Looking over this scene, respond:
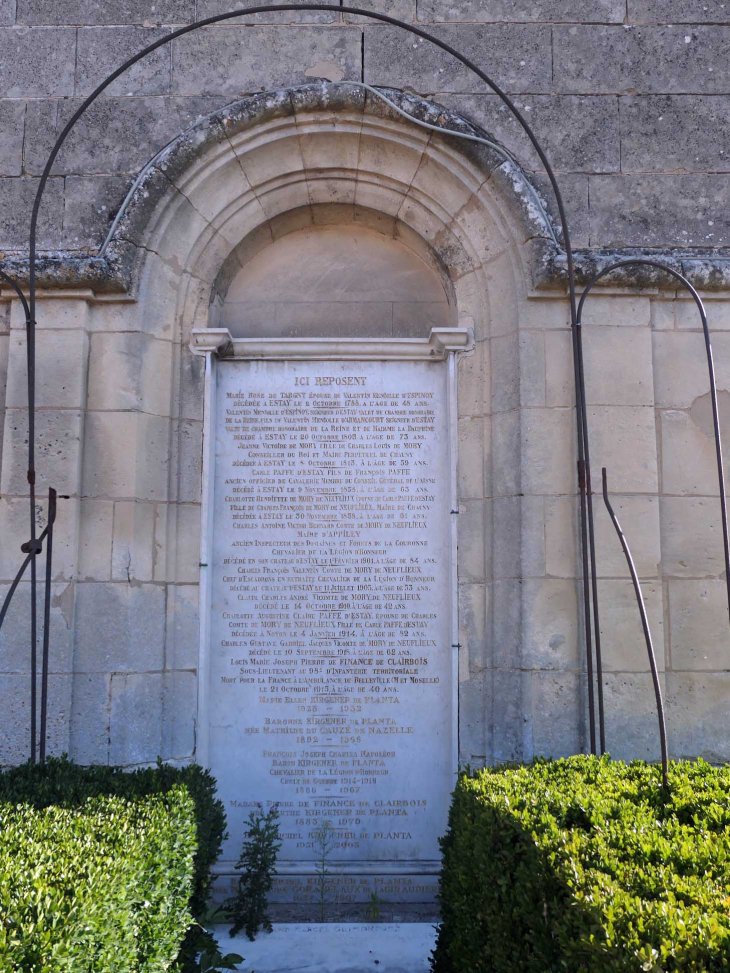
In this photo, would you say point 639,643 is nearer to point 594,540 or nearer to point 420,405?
point 594,540

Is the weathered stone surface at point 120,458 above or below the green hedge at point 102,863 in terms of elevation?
above

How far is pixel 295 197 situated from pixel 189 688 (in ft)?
9.48

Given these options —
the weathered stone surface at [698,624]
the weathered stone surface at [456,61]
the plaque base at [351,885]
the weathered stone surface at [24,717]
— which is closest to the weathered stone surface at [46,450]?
the weathered stone surface at [24,717]

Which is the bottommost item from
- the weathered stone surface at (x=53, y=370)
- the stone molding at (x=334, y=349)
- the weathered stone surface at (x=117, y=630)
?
the weathered stone surface at (x=117, y=630)

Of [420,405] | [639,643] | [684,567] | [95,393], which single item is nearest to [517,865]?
[639,643]

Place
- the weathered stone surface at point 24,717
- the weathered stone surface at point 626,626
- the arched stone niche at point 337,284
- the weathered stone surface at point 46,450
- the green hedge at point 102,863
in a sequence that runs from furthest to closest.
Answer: the arched stone niche at point 337,284, the weathered stone surface at point 46,450, the weathered stone surface at point 626,626, the weathered stone surface at point 24,717, the green hedge at point 102,863

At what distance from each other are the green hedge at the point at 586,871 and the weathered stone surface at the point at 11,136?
4049 millimetres

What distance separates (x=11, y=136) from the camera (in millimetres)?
4875

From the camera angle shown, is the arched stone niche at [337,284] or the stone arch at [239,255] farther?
the arched stone niche at [337,284]

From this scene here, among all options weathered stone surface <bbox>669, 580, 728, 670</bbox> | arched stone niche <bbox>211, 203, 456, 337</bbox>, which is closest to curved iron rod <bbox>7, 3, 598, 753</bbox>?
weathered stone surface <bbox>669, 580, 728, 670</bbox>

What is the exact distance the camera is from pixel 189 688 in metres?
4.61

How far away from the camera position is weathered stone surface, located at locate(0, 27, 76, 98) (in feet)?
16.1

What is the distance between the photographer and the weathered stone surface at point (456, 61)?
4.87 metres

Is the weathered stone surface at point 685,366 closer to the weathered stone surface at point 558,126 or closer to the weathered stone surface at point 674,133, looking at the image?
the weathered stone surface at point 674,133
